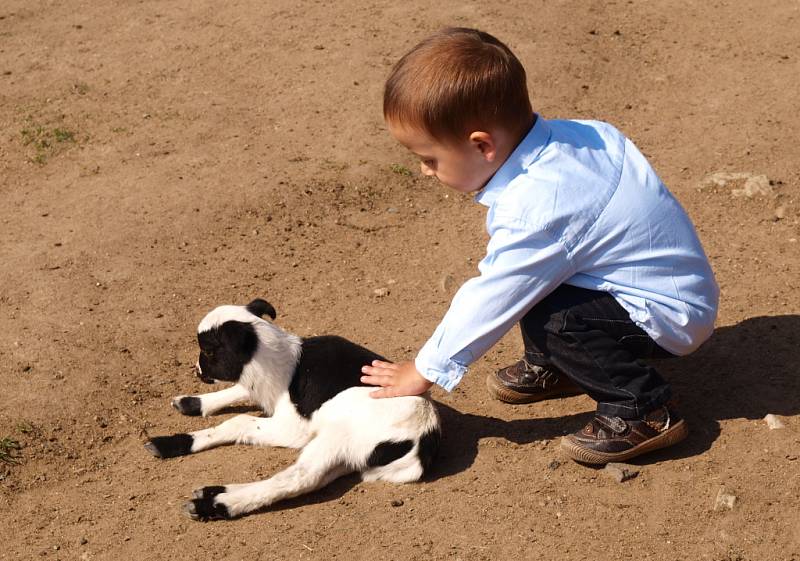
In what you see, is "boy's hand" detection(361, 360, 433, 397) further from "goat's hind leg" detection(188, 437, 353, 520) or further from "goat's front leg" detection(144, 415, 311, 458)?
"goat's front leg" detection(144, 415, 311, 458)

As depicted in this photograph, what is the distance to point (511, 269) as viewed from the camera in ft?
12.9

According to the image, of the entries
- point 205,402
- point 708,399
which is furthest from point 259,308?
point 708,399

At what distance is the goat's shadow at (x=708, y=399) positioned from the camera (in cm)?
448

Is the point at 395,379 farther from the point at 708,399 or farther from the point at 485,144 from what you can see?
the point at 708,399

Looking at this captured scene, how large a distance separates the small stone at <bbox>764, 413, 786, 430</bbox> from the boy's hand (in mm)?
1563

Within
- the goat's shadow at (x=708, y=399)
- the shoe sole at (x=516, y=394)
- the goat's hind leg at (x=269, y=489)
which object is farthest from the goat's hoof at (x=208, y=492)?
the shoe sole at (x=516, y=394)

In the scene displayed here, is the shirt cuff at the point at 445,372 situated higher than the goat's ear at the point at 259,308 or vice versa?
the shirt cuff at the point at 445,372

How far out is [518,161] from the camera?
4027mm

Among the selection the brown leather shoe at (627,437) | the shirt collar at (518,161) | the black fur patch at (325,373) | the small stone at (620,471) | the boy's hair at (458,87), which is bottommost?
the small stone at (620,471)

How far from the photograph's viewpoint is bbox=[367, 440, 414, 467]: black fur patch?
4.33 metres

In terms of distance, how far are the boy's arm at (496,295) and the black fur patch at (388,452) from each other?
1.05 ft

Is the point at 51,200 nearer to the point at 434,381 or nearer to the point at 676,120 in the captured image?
the point at 434,381

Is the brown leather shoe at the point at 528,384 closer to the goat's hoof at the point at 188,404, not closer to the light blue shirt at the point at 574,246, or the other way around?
the light blue shirt at the point at 574,246

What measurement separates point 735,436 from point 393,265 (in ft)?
8.03
